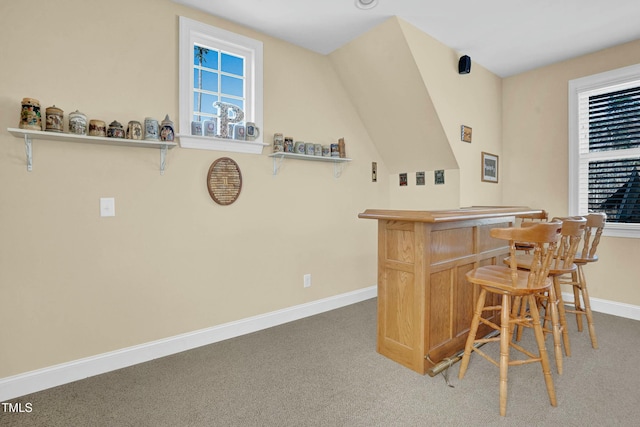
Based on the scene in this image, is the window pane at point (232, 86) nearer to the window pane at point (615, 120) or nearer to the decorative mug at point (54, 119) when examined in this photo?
the decorative mug at point (54, 119)

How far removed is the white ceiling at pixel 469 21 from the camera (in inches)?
103

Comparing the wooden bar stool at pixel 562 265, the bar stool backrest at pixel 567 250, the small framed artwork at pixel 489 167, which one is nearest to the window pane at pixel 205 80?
the wooden bar stool at pixel 562 265

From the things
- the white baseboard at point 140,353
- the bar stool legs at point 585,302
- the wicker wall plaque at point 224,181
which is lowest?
the white baseboard at point 140,353

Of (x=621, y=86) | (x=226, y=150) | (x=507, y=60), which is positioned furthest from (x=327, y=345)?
(x=621, y=86)

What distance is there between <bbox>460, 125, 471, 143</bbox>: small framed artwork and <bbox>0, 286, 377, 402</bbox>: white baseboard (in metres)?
2.34

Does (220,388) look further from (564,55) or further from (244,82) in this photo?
(564,55)

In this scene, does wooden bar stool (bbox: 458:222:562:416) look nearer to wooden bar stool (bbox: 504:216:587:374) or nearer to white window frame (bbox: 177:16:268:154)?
wooden bar stool (bbox: 504:216:587:374)

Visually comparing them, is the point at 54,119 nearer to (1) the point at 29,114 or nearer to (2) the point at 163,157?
(1) the point at 29,114

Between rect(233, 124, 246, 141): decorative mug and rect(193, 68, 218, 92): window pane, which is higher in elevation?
rect(193, 68, 218, 92): window pane

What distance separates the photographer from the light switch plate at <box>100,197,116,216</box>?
7.44 feet

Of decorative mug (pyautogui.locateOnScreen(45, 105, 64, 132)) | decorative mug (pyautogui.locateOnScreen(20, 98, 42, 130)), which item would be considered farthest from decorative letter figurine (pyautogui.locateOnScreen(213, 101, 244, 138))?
decorative mug (pyautogui.locateOnScreen(20, 98, 42, 130))

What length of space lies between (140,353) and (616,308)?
446cm

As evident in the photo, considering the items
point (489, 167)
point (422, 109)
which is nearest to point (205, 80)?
point (422, 109)

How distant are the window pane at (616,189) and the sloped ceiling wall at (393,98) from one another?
1.49 meters
